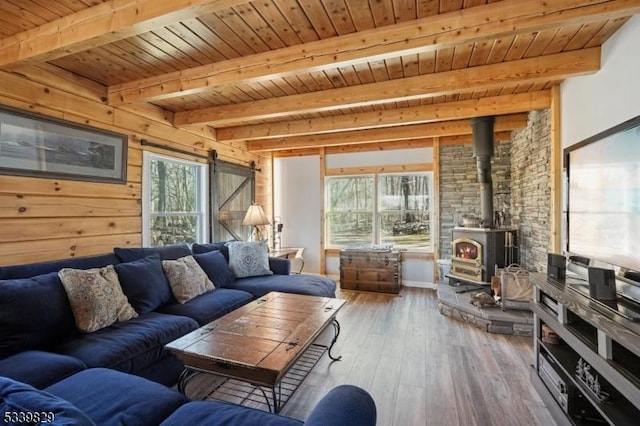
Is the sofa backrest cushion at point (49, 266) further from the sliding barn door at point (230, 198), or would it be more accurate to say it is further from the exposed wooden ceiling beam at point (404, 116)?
the exposed wooden ceiling beam at point (404, 116)

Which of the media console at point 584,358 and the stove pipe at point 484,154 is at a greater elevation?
the stove pipe at point 484,154

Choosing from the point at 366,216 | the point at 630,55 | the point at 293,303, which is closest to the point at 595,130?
the point at 630,55

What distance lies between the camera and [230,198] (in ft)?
16.1

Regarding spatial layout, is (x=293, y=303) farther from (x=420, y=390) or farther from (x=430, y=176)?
(x=430, y=176)

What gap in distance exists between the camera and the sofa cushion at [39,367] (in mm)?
1527

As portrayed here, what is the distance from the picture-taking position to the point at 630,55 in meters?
1.99

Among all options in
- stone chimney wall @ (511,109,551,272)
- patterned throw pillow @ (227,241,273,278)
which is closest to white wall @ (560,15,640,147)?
stone chimney wall @ (511,109,551,272)

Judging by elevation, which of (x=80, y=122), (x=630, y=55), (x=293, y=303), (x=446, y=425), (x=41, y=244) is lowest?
(x=446, y=425)

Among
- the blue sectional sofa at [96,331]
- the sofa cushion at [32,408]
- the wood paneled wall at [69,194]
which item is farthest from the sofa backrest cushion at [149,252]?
the sofa cushion at [32,408]

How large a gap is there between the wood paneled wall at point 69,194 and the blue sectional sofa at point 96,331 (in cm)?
34

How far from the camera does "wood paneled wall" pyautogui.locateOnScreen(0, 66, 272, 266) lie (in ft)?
7.79

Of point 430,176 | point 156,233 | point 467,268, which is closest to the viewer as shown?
point 156,233

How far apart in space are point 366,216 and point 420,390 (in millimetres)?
3680

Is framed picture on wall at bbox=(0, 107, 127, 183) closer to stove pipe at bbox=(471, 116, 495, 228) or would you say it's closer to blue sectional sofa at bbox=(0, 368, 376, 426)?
blue sectional sofa at bbox=(0, 368, 376, 426)
